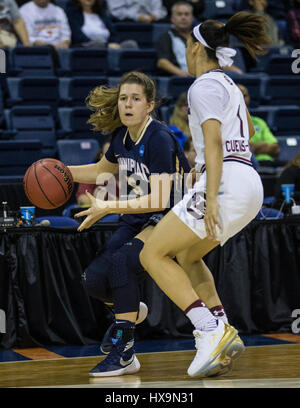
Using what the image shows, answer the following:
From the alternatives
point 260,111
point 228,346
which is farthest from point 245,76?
point 228,346

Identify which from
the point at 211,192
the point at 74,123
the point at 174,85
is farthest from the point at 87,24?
the point at 211,192

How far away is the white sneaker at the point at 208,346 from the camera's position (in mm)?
3441

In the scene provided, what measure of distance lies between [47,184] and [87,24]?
6.29 meters

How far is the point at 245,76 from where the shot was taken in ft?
31.3

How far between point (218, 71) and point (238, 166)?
48 cm

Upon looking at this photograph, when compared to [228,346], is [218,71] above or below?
above

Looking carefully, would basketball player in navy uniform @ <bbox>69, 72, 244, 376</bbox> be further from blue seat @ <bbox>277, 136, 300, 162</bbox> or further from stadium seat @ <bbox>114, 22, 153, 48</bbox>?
stadium seat @ <bbox>114, 22, 153, 48</bbox>

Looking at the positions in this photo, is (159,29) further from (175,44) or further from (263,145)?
(263,145)

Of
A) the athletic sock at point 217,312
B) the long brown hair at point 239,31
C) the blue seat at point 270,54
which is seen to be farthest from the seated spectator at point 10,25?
the athletic sock at point 217,312

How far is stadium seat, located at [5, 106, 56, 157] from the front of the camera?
8.30 m

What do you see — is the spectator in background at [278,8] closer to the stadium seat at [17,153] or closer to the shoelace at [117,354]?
the stadium seat at [17,153]

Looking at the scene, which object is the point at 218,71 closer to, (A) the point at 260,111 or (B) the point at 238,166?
(B) the point at 238,166

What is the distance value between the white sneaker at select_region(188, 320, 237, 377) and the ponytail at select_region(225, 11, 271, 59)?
1391 mm

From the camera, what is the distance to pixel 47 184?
3.97 meters
